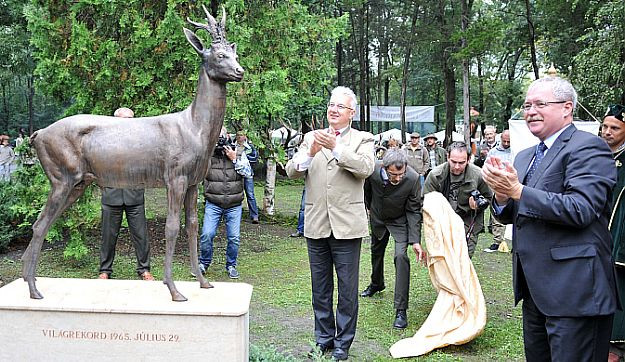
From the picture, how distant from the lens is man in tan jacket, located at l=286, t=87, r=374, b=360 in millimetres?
4188

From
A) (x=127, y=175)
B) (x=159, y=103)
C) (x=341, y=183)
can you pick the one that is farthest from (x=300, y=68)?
(x=127, y=175)

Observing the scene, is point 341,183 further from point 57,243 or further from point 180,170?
point 57,243

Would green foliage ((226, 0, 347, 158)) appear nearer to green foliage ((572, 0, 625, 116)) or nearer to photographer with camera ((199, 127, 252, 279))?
photographer with camera ((199, 127, 252, 279))

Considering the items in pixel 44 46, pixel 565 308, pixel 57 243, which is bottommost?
pixel 57 243

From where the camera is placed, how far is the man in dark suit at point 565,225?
259 cm

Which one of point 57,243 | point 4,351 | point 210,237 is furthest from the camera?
point 57,243

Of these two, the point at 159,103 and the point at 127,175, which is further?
the point at 159,103

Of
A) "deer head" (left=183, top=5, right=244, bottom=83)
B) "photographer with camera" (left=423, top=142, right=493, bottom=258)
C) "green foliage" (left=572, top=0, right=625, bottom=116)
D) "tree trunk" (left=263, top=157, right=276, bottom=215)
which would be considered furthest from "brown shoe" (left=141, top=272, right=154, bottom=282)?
"green foliage" (left=572, top=0, right=625, bottom=116)

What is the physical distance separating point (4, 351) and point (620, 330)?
3777 mm

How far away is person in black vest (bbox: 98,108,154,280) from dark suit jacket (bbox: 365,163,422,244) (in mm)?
2445

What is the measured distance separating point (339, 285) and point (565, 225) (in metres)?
2.08

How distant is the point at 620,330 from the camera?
12.7 ft

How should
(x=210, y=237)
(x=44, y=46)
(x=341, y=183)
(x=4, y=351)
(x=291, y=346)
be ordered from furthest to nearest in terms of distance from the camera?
(x=44, y=46) → (x=210, y=237) → (x=291, y=346) → (x=341, y=183) → (x=4, y=351)

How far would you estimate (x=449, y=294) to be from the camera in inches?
192
